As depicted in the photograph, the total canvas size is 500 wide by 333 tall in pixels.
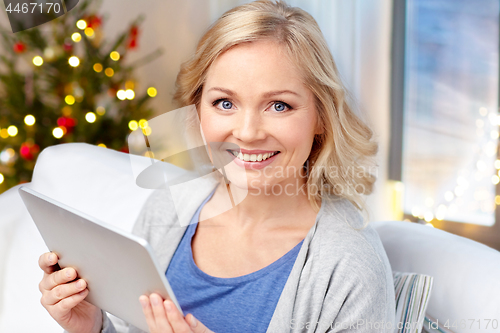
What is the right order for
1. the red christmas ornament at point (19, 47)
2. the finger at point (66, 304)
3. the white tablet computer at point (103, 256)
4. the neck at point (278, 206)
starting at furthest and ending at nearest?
the red christmas ornament at point (19, 47), the neck at point (278, 206), the finger at point (66, 304), the white tablet computer at point (103, 256)

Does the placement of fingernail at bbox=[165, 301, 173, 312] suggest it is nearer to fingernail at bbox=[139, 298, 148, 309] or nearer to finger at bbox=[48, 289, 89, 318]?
fingernail at bbox=[139, 298, 148, 309]

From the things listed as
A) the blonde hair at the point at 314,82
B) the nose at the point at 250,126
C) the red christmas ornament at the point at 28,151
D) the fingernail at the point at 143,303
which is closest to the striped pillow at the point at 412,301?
the blonde hair at the point at 314,82

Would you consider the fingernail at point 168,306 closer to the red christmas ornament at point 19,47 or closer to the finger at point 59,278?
the finger at point 59,278

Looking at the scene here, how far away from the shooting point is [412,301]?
0.87 meters

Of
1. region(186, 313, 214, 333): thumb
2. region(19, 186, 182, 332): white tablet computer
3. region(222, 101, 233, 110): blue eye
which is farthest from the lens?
region(222, 101, 233, 110): blue eye

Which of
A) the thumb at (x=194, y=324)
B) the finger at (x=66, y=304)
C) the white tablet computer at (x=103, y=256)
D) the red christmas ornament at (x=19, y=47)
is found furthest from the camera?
the red christmas ornament at (x=19, y=47)

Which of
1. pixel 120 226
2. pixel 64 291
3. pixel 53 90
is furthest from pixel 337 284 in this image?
pixel 53 90

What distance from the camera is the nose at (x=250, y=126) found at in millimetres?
835

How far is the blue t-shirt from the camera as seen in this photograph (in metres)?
0.89

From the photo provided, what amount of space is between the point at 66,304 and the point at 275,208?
500mm

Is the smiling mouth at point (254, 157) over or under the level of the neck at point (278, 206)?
over

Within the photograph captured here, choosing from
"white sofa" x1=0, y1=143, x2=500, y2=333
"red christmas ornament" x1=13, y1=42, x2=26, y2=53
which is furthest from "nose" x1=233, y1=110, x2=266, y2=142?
"red christmas ornament" x1=13, y1=42, x2=26, y2=53

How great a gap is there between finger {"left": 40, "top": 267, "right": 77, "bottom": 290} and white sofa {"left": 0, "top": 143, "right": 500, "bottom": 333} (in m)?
0.40

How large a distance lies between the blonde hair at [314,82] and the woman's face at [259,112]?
2 cm
